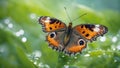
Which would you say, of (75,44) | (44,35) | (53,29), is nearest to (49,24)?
(53,29)

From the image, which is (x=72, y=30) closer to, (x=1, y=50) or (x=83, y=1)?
(x=1, y=50)

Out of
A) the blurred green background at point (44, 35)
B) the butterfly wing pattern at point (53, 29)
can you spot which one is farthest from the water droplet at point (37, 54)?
the butterfly wing pattern at point (53, 29)

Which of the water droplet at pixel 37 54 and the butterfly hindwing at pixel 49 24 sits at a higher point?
the butterfly hindwing at pixel 49 24

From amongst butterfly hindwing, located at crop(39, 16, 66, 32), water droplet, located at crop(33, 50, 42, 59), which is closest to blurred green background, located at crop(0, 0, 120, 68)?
water droplet, located at crop(33, 50, 42, 59)

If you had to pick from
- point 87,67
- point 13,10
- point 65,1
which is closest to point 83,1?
point 65,1

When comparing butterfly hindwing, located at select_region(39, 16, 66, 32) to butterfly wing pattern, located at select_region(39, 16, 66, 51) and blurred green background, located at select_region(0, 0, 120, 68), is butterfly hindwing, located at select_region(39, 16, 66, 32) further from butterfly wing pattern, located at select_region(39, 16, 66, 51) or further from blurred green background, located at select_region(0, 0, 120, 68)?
blurred green background, located at select_region(0, 0, 120, 68)

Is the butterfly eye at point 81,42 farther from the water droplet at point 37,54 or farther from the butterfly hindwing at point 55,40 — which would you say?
the water droplet at point 37,54

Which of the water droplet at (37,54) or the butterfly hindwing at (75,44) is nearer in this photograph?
the butterfly hindwing at (75,44)
